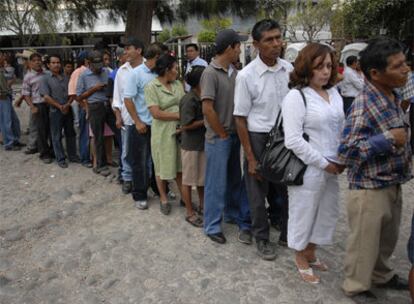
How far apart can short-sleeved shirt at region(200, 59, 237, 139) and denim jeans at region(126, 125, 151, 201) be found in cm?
124

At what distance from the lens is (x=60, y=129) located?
643cm

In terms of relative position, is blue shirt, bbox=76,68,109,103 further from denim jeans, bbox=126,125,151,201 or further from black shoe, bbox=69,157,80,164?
denim jeans, bbox=126,125,151,201

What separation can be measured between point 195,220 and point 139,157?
98 centimetres

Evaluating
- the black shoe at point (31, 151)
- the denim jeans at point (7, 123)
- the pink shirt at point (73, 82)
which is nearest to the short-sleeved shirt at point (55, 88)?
the pink shirt at point (73, 82)

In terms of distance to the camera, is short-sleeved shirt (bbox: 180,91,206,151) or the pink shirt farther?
the pink shirt

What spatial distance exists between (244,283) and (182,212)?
150cm

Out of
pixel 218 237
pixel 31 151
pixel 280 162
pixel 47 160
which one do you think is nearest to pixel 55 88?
pixel 47 160

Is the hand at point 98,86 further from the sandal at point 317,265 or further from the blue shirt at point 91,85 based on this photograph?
the sandal at point 317,265

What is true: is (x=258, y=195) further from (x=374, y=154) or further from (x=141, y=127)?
(x=141, y=127)

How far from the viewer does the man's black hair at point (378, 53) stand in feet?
8.22

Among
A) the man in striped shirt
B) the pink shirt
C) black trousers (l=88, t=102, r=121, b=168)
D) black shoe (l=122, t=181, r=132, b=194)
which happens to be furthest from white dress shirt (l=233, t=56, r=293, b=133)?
the pink shirt

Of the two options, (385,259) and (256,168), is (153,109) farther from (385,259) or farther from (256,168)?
(385,259)

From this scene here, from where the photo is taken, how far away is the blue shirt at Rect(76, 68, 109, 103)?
5879 millimetres

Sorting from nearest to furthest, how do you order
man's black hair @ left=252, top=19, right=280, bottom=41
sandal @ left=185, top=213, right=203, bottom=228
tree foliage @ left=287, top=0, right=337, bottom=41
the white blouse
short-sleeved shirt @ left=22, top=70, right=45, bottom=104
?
the white blouse, man's black hair @ left=252, top=19, right=280, bottom=41, sandal @ left=185, top=213, right=203, bottom=228, short-sleeved shirt @ left=22, top=70, right=45, bottom=104, tree foliage @ left=287, top=0, right=337, bottom=41
